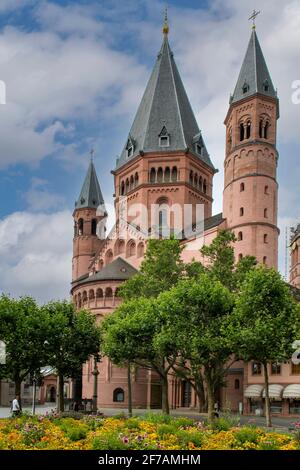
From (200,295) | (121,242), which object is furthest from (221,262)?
(121,242)

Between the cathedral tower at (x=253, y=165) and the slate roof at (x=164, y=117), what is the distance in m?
15.8

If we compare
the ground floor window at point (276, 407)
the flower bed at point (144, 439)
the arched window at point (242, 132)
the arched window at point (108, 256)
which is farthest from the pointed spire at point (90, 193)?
the flower bed at point (144, 439)

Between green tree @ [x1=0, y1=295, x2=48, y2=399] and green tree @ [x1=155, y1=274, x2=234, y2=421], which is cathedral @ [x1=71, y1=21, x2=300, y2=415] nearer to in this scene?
green tree @ [x1=0, y1=295, x2=48, y2=399]

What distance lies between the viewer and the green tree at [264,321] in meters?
40.9

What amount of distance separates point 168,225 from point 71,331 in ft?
128

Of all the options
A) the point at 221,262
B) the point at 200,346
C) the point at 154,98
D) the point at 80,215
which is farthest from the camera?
the point at 80,215

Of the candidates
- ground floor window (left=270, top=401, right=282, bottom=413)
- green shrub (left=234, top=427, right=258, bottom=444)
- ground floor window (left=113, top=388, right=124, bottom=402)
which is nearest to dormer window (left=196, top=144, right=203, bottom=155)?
ground floor window (left=113, top=388, right=124, bottom=402)

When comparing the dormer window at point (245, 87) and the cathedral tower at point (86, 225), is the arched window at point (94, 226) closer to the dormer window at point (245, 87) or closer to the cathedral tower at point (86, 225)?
the cathedral tower at point (86, 225)

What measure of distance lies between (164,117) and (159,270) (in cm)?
4095

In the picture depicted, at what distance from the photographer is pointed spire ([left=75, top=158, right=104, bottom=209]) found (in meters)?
109

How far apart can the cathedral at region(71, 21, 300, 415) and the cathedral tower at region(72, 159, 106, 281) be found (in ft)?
0.59

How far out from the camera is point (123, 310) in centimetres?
5397

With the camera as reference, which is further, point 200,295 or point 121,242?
point 121,242
